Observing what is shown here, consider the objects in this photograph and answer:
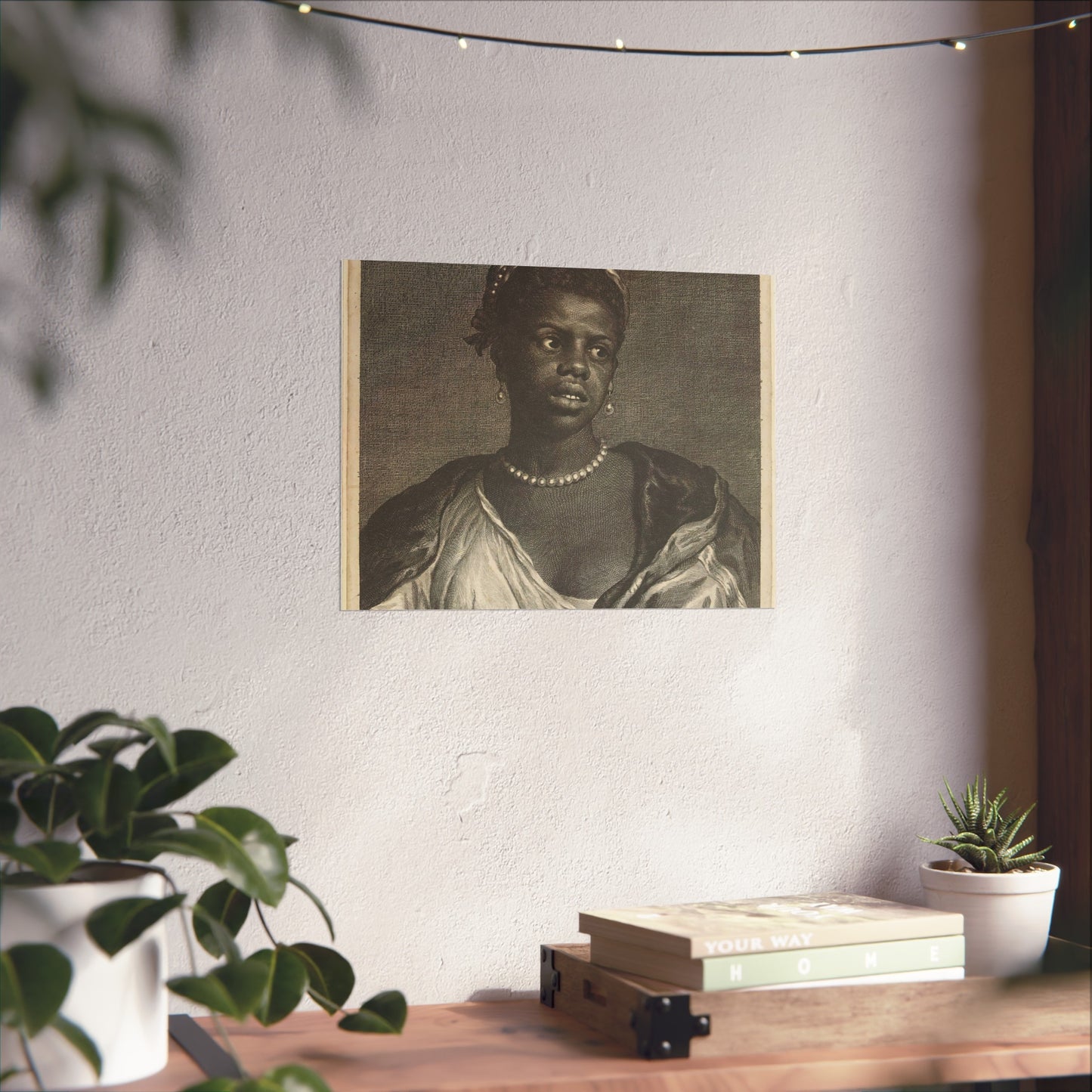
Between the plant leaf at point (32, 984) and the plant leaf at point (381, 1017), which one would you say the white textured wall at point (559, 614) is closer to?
the plant leaf at point (381, 1017)

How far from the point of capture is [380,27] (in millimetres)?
1398

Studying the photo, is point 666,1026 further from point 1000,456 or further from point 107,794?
point 1000,456

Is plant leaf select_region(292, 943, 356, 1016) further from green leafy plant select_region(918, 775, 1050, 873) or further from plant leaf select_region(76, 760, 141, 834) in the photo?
green leafy plant select_region(918, 775, 1050, 873)

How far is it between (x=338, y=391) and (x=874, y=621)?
73 centimetres

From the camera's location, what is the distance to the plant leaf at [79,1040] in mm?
869

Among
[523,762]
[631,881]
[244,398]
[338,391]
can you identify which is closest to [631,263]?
[338,391]

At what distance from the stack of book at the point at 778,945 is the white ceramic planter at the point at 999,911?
3.6 inches

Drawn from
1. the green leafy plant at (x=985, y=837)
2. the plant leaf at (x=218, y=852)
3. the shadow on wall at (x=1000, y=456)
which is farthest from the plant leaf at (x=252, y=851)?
the shadow on wall at (x=1000, y=456)

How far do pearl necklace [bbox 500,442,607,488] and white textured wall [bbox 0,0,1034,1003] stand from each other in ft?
0.53

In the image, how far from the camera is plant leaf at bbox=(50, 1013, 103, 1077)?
2.85 ft

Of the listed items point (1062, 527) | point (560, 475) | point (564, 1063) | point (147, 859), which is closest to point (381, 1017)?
point (564, 1063)

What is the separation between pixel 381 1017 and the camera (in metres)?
1.11

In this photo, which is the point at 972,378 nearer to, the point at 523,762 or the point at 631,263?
the point at 631,263

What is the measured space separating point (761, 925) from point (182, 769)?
1.93ft
